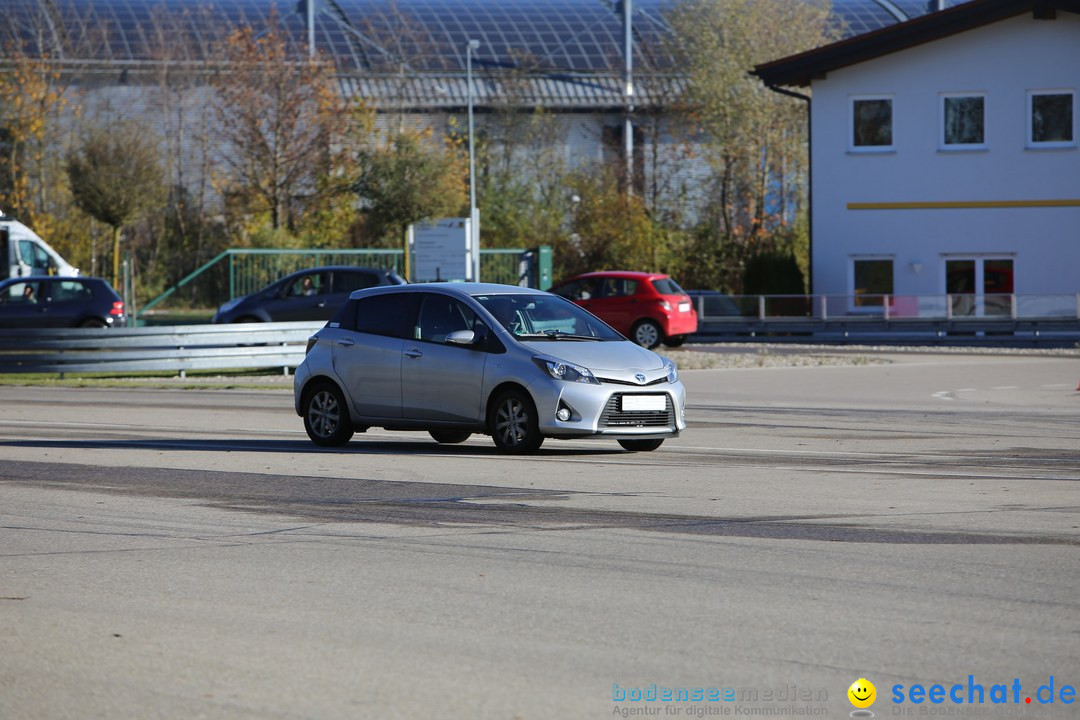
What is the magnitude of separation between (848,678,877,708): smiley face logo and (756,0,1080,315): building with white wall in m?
35.5

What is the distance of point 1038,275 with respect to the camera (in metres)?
40.9

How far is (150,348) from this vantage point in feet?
92.4

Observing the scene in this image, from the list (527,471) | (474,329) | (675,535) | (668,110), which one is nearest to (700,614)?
(675,535)

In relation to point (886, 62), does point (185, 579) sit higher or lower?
lower

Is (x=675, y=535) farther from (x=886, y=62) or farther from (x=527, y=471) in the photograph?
(x=886, y=62)

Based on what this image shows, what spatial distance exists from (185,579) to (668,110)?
4932 centimetres

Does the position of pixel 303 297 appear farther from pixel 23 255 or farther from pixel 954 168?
pixel 954 168

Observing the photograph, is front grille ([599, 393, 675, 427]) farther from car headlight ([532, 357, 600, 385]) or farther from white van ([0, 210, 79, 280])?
white van ([0, 210, 79, 280])

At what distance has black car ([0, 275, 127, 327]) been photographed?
108 ft

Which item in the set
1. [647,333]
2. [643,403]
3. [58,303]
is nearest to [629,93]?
[647,333]

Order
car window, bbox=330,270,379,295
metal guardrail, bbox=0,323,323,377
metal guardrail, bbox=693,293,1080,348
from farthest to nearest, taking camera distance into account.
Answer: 1. metal guardrail, bbox=693,293,1080,348
2. car window, bbox=330,270,379,295
3. metal guardrail, bbox=0,323,323,377

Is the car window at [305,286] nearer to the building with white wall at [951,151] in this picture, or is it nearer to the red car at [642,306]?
the red car at [642,306]

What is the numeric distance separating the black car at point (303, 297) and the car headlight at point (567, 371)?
60.0ft

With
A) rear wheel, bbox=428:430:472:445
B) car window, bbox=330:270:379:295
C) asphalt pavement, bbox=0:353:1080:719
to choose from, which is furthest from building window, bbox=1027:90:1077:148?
rear wheel, bbox=428:430:472:445
